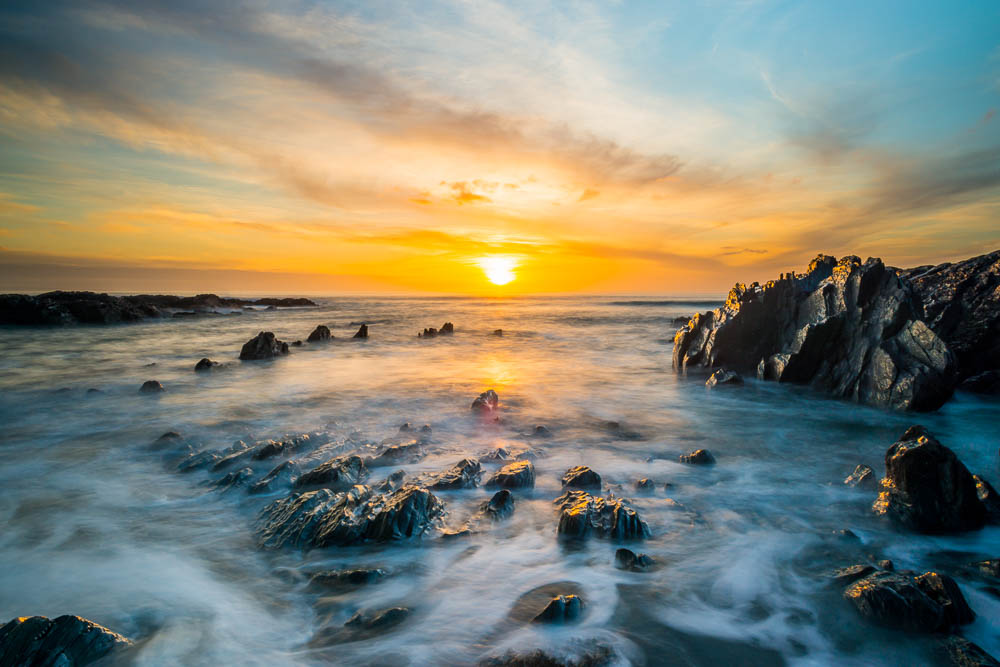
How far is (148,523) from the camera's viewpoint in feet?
15.9

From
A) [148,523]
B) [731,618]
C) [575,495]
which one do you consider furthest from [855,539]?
[148,523]

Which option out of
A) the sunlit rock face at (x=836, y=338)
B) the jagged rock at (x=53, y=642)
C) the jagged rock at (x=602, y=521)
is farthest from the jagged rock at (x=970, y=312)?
the jagged rock at (x=53, y=642)

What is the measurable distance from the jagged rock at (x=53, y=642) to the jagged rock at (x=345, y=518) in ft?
4.96

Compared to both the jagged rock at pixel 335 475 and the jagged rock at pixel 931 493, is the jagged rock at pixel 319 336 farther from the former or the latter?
the jagged rock at pixel 931 493

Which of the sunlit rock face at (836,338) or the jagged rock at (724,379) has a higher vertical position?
the sunlit rock face at (836,338)

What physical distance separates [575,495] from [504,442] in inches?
98.9

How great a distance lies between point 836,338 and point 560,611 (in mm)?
11550

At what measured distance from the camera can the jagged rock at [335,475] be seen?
564 centimetres

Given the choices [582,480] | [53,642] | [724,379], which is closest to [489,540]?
[582,480]

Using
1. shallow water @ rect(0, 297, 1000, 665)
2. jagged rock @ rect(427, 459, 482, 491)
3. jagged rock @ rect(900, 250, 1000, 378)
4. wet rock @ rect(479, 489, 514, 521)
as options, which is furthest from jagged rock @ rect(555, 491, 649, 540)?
jagged rock @ rect(900, 250, 1000, 378)

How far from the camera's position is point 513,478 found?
568 cm

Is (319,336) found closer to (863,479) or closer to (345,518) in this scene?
(345,518)

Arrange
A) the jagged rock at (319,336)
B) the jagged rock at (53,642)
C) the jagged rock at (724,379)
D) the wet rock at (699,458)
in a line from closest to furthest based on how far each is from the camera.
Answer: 1. the jagged rock at (53,642)
2. the wet rock at (699,458)
3. the jagged rock at (724,379)
4. the jagged rock at (319,336)

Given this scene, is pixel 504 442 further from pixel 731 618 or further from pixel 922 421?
pixel 922 421
